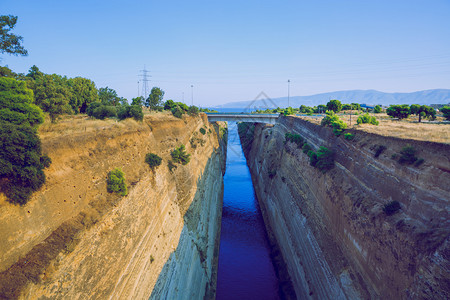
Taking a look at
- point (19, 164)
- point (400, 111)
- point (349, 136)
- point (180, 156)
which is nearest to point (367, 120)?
point (349, 136)

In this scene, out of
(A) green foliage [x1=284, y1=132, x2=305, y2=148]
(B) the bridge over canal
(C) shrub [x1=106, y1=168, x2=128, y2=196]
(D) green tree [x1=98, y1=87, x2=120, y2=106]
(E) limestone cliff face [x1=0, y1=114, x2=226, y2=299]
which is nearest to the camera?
(E) limestone cliff face [x1=0, y1=114, x2=226, y2=299]

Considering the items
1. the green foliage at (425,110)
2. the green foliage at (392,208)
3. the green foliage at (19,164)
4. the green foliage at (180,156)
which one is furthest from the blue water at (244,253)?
the green foliage at (425,110)

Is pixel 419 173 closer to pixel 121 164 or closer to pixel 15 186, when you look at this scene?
pixel 121 164

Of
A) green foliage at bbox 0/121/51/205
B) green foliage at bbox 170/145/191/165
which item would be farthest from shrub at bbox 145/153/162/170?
green foliage at bbox 0/121/51/205

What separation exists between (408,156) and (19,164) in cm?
1810

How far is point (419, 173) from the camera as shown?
12031 mm

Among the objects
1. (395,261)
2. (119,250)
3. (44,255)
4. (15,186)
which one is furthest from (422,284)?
(15,186)

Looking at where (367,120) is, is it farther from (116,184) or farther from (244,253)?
(116,184)

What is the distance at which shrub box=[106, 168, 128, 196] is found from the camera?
14086 millimetres

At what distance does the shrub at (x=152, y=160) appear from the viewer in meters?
19.0

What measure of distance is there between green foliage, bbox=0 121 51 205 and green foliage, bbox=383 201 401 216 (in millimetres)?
16414

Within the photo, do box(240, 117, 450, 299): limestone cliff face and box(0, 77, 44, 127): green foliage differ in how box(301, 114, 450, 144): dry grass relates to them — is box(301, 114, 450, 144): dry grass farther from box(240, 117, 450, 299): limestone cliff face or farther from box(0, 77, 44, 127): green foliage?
box(0, 77, 44, 127): green foliage

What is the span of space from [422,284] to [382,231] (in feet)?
10.8

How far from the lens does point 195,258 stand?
849 inches
